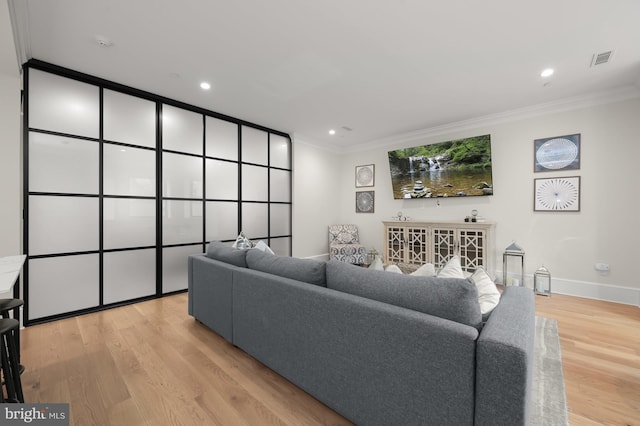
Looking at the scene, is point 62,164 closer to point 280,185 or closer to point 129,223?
point 129,223

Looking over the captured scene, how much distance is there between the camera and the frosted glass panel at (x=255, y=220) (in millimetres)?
4691

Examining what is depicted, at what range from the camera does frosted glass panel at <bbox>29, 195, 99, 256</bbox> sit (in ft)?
9.14

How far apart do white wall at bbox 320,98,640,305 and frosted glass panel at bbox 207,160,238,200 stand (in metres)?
3.83

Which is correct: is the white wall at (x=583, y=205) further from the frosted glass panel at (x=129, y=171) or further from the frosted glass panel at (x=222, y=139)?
the frosted glass panel at (x=129, y=171)

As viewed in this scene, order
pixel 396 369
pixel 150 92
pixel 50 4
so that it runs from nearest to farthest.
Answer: pixel 396 369 < pixel 50 4 < pixel 150 92

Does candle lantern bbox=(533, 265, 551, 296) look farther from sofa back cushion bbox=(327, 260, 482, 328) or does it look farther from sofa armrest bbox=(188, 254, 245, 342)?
sofa armrest bbox=(188, 254, 245, 342)

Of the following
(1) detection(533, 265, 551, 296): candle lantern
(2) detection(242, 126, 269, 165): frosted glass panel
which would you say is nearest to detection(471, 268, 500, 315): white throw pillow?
(1) detection(533, 265, 551, 296): candle lantern

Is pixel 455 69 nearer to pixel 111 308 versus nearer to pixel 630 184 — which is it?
pixel 630 184

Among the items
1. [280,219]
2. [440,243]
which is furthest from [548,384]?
[280,219]

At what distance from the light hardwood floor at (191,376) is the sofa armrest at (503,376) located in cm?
83

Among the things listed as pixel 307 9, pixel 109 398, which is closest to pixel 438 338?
pixel 109 398

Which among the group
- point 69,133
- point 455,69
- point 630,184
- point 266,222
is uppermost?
point 455,69

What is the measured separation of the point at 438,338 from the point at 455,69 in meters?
2.94

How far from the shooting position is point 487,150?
169 inches
